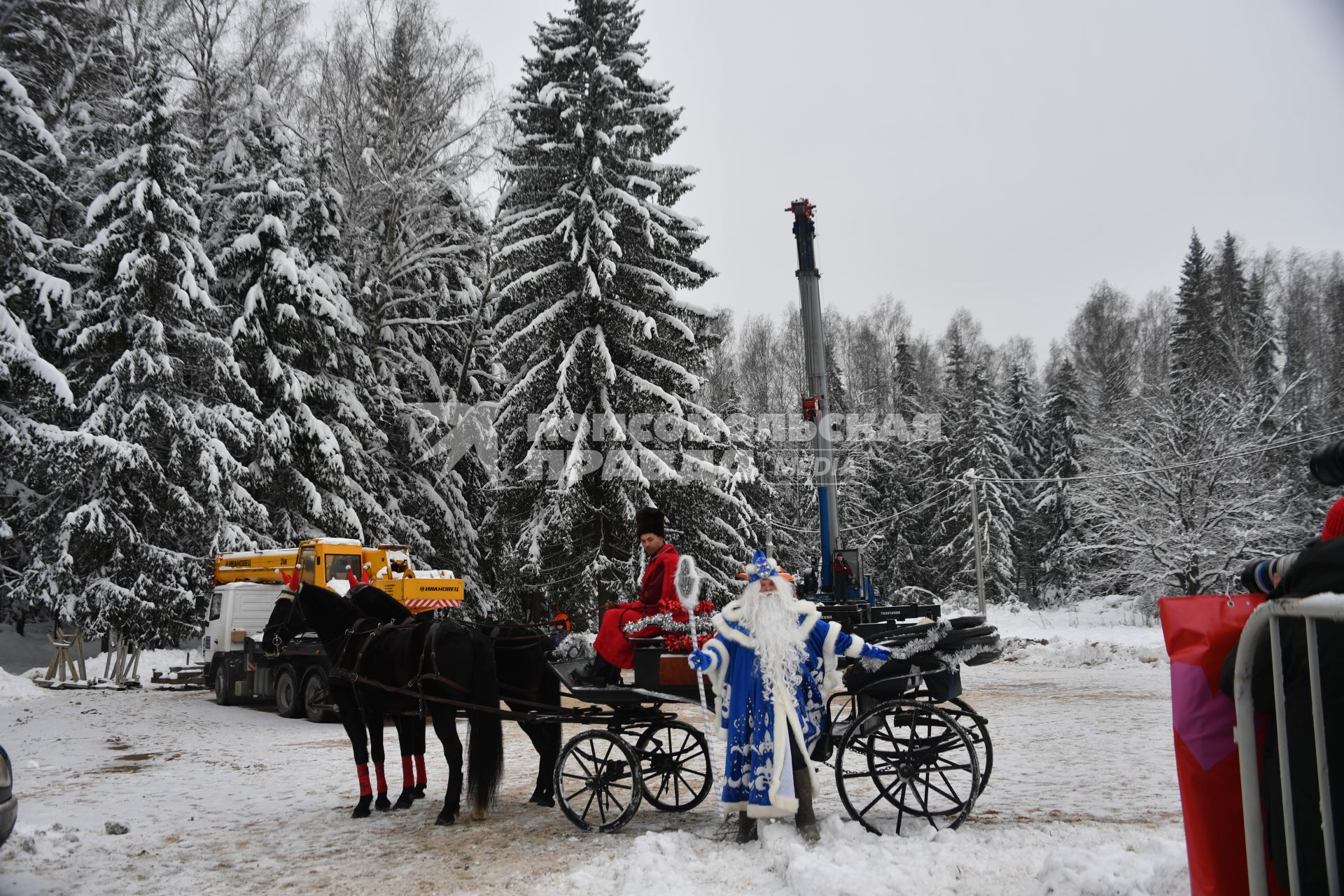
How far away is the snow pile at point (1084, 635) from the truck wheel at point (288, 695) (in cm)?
1376

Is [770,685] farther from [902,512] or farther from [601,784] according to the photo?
[902,512]

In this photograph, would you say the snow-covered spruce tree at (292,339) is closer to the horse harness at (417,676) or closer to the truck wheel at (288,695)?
the truck wheel at (288,695)

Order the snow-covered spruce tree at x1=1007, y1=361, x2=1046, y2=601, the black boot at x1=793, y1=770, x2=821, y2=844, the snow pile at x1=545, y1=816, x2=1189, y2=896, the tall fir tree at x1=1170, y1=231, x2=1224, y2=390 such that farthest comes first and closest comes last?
the snow-covered spruce tree at x1=1007, y1=361, x2=1046, y2=601 → the tall fir tree at x1=1170, y1=231, x2=1224, y2=390 → the black boot at x1=793, y1=770, x2=821, y2=844 → the snow pile at x1=545, y1=816, x2=1189, y2=896

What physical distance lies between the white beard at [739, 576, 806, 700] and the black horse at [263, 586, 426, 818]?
324 cm

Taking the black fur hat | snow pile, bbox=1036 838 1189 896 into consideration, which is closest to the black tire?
the black fur hat

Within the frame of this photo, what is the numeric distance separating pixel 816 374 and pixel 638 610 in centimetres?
1643

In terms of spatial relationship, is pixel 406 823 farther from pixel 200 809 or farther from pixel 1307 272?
pixel 1307 272

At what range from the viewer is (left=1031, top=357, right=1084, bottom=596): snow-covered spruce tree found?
4388 centimetres

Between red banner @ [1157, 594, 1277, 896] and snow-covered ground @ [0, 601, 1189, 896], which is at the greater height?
red banner @ [1157, 594, 1277, 896]

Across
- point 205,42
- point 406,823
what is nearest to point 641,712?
point 406,823

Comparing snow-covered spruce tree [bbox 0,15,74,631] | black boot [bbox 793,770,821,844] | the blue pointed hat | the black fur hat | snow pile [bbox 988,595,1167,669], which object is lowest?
snow pile [bbox 988,595,1167,669]

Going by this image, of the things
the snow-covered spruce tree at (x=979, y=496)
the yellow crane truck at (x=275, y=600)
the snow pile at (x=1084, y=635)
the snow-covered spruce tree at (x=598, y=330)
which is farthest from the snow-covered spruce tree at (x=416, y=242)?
the snow-covered spruce tree at (x=979, y=496)

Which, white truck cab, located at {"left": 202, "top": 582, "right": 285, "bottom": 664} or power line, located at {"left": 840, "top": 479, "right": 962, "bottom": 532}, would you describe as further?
power line, located at {"left": 840, "top": 479, "right": 962, "bottom": 532}

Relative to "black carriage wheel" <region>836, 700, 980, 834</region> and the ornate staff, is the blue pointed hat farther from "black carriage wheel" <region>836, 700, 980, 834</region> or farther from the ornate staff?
"black carriage wheel" <region>836, 700, 980, 834</region>
